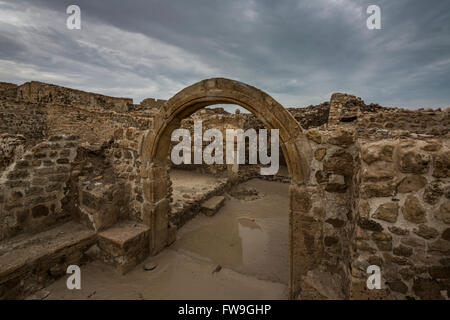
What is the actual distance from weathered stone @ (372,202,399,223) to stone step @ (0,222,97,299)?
13.0ft

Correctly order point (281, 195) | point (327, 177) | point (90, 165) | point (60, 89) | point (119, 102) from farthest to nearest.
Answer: point (119, 102)
point (60, 89)
point (281, 195)
point (90, 165)
point (327, 177)

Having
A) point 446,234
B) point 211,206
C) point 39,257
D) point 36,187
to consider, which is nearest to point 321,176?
point 446,234

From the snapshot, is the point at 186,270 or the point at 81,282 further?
the point at 186,270

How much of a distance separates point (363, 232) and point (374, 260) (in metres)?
0.25

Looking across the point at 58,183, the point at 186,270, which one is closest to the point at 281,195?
the point at 186,270

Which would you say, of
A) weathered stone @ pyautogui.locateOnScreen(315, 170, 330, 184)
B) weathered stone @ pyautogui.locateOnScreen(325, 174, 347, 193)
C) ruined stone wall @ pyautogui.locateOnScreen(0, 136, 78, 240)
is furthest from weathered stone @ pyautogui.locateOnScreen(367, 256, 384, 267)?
ruined stone wall @ pyautogui.locateOnScreen(0, 136, 78, 240)

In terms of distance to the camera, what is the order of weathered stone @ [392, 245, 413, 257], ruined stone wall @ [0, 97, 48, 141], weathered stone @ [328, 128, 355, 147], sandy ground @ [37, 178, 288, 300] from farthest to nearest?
ruined stone wall @ [0, 97, 48, 141] → sandy ground @ [37, 178, 288, 300] → weathered stone @ [328, 128, 355, 147] → weathered stone @ [392, 245, 413, 257]

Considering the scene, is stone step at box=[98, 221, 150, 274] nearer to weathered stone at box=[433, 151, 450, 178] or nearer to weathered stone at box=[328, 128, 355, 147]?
weathered stone at box=[328, 128, 355, 147]

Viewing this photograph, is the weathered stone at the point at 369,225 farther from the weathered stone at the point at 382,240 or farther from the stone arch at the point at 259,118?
the stone arch at the point at 259,118

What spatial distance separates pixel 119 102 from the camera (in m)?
18.1

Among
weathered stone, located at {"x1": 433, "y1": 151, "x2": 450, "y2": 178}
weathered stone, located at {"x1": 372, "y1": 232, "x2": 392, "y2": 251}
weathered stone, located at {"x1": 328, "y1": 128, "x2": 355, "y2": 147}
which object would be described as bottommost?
weathered stone, located at {"x1": 372, "y1": 232, "x2": 392, "y2": 251}

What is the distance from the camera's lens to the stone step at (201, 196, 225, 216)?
575cm

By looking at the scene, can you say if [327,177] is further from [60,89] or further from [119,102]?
[119,102]

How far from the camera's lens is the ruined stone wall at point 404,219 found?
150 cm
